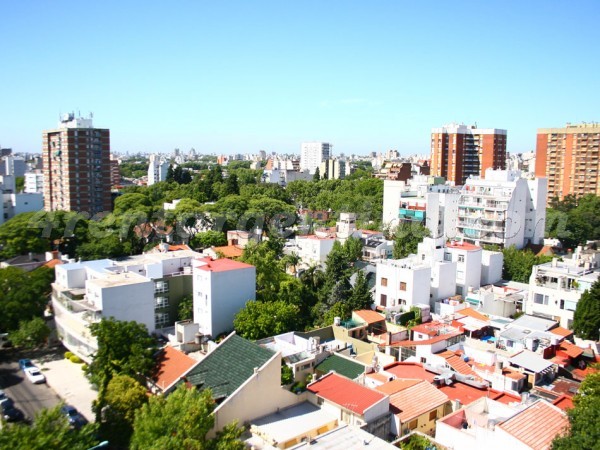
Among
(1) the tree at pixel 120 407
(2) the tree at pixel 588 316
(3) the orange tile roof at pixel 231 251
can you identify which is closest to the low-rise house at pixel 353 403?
(1) the tree at pixel 120 407

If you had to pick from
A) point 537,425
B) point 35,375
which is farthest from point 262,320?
point 537,425

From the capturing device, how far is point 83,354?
1698 centimetres

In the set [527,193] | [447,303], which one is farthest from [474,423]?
[527,193]

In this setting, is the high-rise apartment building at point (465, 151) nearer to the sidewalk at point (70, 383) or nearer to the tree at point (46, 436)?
the sidewalk at point (70, 383)

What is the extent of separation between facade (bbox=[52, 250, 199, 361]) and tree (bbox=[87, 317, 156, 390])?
6.64ft

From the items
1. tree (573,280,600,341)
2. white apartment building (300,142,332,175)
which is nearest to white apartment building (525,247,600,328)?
tree (573,280,600,341)

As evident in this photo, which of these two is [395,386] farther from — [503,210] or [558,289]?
[503,210]

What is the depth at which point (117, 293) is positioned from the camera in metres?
16.8

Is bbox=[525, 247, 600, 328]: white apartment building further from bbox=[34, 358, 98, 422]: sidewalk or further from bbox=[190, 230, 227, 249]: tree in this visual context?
bbox=[190, 230, 227, 249]: tree

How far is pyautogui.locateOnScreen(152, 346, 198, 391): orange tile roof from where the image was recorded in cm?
1299

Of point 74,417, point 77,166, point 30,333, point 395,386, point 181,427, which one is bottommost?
point 74,417

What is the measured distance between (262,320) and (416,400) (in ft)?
20.2

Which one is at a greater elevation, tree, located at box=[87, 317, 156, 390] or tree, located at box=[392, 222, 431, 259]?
tree, located at box=[392, 222, 431, 259]

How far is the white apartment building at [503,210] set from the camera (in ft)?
101
